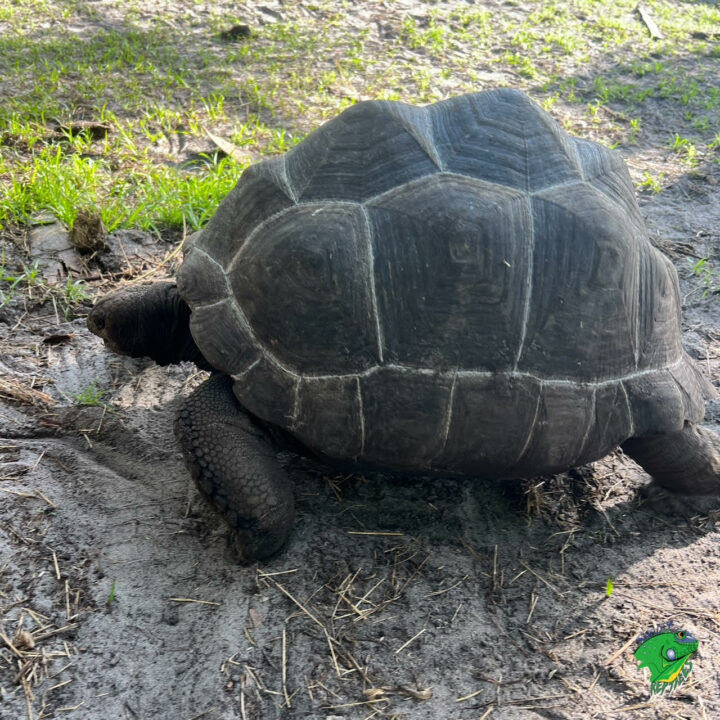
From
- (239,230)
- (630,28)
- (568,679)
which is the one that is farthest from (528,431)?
(630,28)

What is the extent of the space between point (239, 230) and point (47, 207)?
7.32 feet

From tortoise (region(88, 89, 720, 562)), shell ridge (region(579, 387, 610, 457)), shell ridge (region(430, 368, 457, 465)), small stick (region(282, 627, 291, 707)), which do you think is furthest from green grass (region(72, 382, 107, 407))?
shell ridge (region(579, 387, 610, 457))

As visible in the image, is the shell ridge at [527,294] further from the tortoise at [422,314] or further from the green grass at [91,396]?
the green grass at [91,396]

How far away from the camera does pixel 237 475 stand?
2836 millimetres

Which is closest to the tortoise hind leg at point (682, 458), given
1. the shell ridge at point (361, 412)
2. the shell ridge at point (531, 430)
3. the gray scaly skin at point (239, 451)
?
the gray scaly skin at point (239, 451)

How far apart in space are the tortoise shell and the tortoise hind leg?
175 millimetres

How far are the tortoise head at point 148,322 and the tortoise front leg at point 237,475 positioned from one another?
0.54 metres

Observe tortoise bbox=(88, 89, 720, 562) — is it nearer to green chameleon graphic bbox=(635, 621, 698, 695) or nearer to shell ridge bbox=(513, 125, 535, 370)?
shell ridge bbox=(513, 125, 535, 370)

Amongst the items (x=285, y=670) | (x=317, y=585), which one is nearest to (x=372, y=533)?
(x=317, y=585)

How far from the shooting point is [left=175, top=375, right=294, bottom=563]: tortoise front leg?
283 centimetres

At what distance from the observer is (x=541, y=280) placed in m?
2.81

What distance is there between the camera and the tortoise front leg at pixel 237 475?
2826mm

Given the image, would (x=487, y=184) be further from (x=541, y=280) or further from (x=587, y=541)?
(x=587, y=541)

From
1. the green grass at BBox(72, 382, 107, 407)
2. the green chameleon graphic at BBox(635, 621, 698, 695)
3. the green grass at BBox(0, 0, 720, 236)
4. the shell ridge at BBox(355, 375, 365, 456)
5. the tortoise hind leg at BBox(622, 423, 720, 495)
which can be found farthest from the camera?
the green grass at BBox(0, 0, 720, 236)
